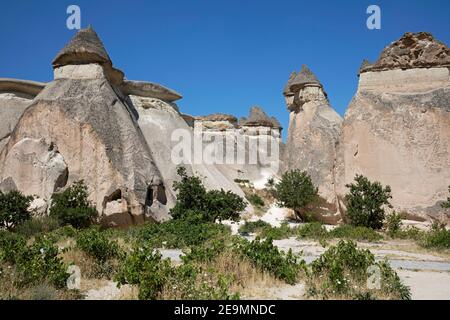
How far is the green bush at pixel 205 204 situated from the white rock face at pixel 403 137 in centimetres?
427

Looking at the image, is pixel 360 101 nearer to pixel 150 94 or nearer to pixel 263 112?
pixel 150 94

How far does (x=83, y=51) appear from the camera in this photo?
1503 centimetres

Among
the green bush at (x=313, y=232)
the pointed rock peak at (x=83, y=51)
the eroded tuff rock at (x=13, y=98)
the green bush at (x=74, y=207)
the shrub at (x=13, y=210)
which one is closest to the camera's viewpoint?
the green bush at (x=313, y=232)

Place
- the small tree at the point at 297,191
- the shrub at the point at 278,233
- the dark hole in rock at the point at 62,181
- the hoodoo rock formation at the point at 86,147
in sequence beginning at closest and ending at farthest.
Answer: the shrub at the point at 278,233 < the hoodoo rock formation at the point at 86,147 < the dark hole in rock at the point at 62,181 < the small tree at the point at 297,191

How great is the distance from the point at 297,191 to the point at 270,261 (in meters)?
10.6

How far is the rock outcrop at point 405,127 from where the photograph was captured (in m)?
12.8

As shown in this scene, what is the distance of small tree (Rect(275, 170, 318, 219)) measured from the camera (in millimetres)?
15805

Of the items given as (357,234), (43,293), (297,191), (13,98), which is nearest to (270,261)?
(43,293)

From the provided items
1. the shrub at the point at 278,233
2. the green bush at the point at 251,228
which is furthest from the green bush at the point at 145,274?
the green bush at the point at 251,228

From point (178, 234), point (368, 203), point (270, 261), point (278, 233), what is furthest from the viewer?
point (368, 203)

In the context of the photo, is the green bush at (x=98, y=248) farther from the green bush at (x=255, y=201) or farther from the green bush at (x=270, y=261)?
the green bush at (x=255, y=201)

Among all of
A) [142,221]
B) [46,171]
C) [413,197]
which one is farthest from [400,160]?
[46,171]

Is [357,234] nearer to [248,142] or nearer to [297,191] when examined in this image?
[297,191]
